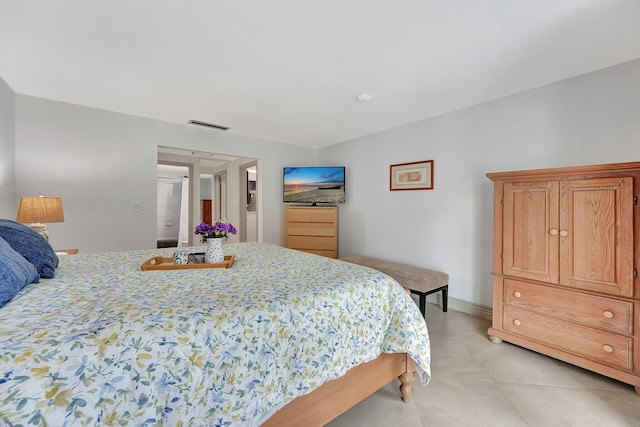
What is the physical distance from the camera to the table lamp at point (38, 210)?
2115mm

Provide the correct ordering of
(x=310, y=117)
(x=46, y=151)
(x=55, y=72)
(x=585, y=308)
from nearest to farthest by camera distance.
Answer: (x=585, y=308) < (x=55, y=72) < (x=46, y=151) < (x=310, y=117)

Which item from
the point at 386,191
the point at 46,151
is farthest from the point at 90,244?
the point at 386,191

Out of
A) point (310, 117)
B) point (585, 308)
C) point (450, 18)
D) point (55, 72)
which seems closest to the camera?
point (450, 18)

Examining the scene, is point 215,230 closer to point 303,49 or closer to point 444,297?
point 303,49

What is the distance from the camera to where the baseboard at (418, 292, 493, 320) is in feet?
9.00

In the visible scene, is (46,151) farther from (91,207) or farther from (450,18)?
(450,18)

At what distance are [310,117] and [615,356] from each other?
333 centimetres

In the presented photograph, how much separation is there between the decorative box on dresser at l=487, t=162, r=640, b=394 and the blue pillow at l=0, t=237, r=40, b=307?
2977mm

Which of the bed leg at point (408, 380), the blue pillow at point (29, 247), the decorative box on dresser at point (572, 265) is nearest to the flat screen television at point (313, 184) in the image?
the decorative box on dresser at point (572, 265)

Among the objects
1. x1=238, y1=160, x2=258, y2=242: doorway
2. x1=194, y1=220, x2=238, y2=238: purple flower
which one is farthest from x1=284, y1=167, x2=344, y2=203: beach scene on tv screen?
x1=194, y1=220, x2=238, y2=238: purple flower

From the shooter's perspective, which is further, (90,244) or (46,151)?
(90,244)

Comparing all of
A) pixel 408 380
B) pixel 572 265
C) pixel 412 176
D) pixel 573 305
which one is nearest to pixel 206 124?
pixel 412 176

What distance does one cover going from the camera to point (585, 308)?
183 cm

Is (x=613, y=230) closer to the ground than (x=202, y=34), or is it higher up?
closer to the ground
